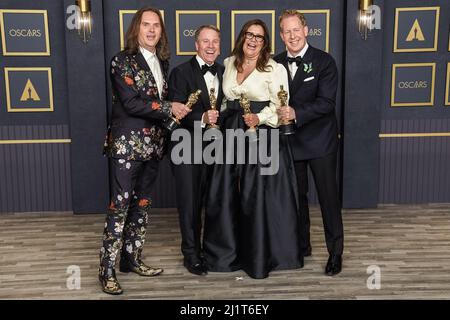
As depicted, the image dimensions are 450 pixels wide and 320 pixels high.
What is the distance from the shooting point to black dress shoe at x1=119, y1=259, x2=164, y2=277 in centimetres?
393

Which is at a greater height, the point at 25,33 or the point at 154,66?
the point at 25,33

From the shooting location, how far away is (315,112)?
12.4 feet

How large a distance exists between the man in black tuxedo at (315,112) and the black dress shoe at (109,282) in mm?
1446

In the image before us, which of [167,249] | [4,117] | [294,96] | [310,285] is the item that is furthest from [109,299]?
[4,117]

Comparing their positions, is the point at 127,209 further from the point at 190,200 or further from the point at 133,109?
the point at 133,109

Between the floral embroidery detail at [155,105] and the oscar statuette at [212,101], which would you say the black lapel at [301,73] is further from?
the floral embroidery detail at [155,105]

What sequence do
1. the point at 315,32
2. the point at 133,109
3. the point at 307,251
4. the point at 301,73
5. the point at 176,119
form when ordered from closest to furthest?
1. the point at 133,109
2. the point at 176,119
3. the point at 301,73
4. the point at 307,251
5. the point at 315,32

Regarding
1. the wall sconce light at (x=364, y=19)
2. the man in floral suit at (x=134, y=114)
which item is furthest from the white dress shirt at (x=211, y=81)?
the wall sconce light at (x=364, y=19)

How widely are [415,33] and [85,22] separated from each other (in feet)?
10.4

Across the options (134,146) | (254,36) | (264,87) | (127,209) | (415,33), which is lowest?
(127,209)

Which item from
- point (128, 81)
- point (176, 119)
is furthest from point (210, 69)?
point (128, 81)

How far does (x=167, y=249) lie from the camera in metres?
4.51

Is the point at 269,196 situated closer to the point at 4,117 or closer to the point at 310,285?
the point at 310,285

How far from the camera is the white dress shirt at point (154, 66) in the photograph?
3.58 m
